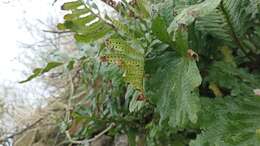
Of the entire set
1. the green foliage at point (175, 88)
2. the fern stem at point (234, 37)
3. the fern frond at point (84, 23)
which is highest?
the fern frond at point (84, 23)

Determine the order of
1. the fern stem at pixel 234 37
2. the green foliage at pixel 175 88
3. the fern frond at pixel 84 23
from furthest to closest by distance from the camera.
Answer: the fern frond at pixel 84 23, the fern stem at pixel 234 37, the green foliage at pixel 175 88

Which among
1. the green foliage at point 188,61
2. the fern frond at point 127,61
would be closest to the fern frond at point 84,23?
the green foliage at point 188,61

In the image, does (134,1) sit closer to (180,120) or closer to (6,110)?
(180,120)

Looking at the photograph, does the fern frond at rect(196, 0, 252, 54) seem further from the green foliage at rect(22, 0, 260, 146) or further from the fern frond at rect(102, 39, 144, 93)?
the fern frond at rect(102, 39, 144, 93)

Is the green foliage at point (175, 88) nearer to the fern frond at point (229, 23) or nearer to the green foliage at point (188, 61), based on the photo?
the green foliage at point (188, 61)

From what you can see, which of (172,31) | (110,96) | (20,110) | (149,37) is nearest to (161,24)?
(172,31)

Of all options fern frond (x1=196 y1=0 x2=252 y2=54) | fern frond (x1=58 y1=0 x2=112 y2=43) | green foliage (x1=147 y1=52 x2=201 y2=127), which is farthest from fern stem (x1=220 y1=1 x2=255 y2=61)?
fern frond (x1=58 y1=0 x2=112 y2=43)

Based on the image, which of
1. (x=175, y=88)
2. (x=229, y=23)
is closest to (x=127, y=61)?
(x=175, y=88)

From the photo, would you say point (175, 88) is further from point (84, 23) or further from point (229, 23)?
point (84, 23)
